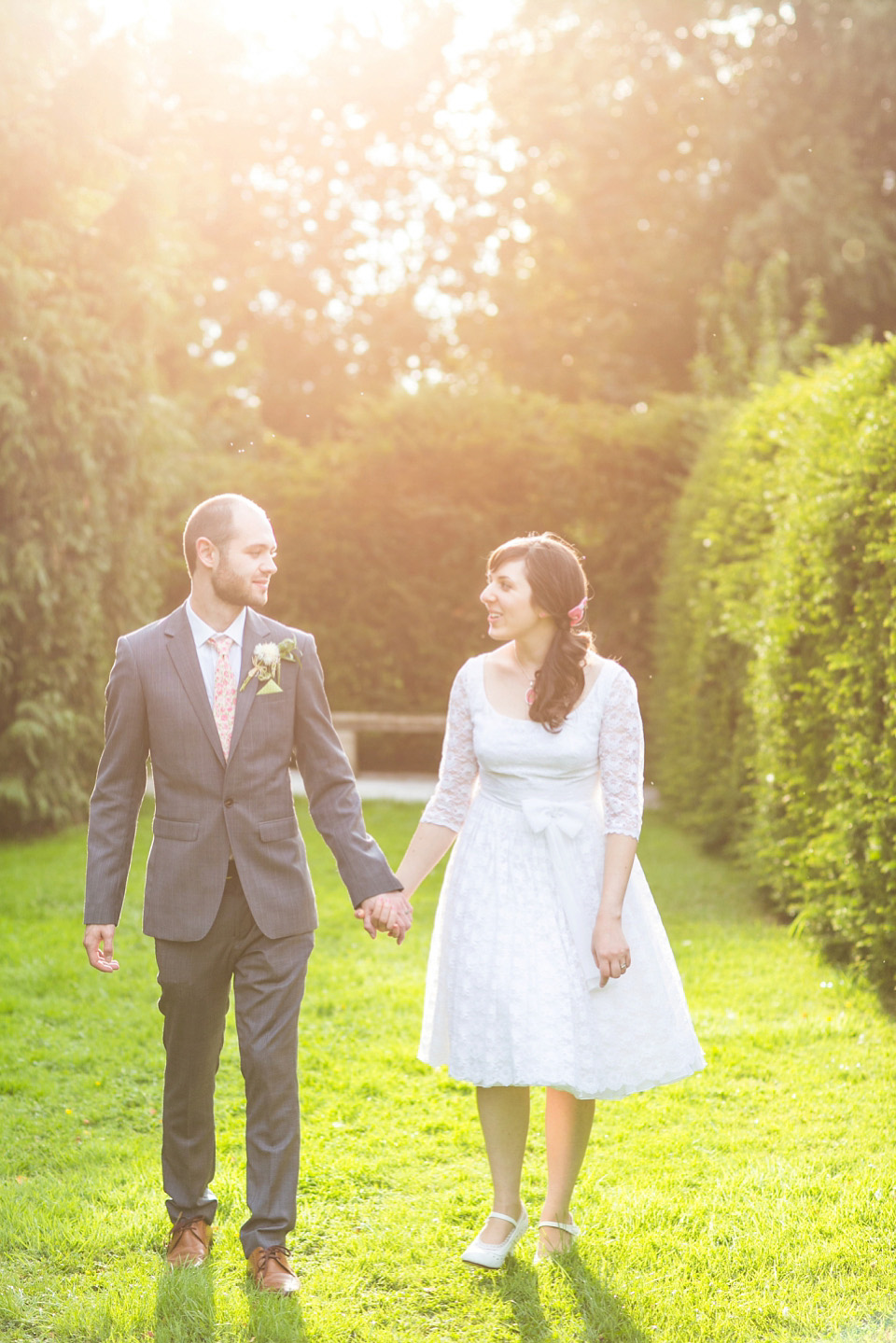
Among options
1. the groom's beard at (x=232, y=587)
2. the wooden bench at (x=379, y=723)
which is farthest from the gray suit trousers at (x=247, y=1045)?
the wooden bench at (x=379, y=723)

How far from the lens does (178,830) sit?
A: 335 cm

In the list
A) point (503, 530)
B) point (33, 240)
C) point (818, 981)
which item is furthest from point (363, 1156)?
point (503, 530)

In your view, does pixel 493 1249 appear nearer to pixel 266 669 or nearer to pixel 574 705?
pixel 574 705

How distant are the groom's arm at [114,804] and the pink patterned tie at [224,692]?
0.19 metres

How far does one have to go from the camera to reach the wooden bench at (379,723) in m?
14.0

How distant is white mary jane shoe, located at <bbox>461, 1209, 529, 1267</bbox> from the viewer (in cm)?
346

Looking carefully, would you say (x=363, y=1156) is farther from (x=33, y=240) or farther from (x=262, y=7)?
(x=262, y=7)

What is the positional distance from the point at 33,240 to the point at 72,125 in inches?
38.2

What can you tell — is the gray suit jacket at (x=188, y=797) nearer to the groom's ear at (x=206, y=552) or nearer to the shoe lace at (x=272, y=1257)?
the groom's ear at (x=206, y=552)

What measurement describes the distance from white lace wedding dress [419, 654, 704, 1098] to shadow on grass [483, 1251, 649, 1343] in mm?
479

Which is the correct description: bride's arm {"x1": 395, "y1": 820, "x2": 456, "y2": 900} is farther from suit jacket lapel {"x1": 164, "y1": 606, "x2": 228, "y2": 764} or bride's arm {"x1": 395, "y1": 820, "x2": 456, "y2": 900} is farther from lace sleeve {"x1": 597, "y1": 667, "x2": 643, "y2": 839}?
suit jacket lapel {"x1": 164, "y1": 606, "x2": 228, "y2": 764}

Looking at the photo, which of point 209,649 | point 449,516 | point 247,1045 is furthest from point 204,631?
point 449,516

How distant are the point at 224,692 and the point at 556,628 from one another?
3.05 feet

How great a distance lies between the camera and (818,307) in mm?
17516
